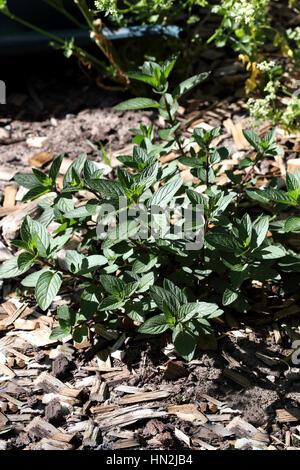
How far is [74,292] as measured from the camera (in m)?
2.58

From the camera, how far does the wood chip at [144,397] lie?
2146 millimetres

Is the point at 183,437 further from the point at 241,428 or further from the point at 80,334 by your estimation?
the point at 80,334

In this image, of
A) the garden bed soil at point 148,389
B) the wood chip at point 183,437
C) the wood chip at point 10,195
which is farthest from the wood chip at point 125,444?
the wood chip at point 10,195

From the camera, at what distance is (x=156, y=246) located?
7.37ft

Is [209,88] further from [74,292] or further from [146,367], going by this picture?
[146,367]

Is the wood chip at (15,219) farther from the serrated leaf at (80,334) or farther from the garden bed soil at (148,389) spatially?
the serrated leaf at (80,334)

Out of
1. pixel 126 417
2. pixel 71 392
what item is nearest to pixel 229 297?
pixel 126 417

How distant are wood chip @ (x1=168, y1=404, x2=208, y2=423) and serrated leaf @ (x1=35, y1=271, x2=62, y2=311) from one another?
617 mm

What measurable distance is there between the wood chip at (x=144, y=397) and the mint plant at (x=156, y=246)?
0.24 meters

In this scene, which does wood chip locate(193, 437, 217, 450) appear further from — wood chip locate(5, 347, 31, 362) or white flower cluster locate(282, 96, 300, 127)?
white flower cluster locate(282, 96, 300, 127)

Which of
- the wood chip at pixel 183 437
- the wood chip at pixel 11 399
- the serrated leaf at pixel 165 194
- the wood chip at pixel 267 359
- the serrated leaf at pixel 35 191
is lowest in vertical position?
the wood chip at pixel 11 399

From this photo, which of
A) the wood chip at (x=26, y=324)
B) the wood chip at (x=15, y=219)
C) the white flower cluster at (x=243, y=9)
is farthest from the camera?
the wood chip at (x=15, y=219)

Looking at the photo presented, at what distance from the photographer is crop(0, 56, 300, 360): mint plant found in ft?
6.69

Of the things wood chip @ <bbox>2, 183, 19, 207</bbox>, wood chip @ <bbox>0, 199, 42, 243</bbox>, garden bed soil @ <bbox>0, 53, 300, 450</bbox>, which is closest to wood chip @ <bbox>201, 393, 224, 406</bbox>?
garden bed soil @ <bbox>0, 53, 300, 450</bbox>
